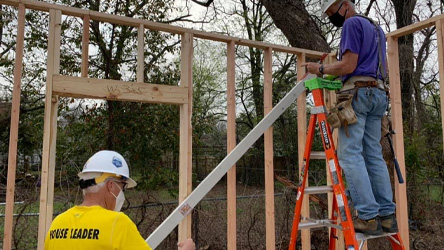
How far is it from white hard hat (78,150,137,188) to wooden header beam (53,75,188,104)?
1141 millimetres

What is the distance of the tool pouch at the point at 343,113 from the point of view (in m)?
2.29

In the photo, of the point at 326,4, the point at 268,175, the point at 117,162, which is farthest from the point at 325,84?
the point at 117,162

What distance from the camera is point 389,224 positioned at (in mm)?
2340

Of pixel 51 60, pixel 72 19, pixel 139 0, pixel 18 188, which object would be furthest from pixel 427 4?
pixel 18 188

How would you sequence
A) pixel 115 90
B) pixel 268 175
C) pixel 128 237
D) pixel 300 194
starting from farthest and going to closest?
pixel 268 175, pixel 300 194, pixel 115 90, pixel 128 237

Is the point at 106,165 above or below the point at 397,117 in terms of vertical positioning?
below

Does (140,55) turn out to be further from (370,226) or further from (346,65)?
(370,226)

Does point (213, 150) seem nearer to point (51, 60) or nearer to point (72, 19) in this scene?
point (72, 19)

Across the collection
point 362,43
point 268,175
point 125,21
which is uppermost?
point 125,21

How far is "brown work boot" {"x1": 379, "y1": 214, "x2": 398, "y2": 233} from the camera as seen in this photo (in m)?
2.32

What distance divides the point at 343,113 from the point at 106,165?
62.5 inches

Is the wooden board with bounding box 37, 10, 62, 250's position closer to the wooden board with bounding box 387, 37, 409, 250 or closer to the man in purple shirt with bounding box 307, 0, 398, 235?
the man in purple shirt with bounding box 307, 0, 398, 235

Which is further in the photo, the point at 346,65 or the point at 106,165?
the point at 346,65

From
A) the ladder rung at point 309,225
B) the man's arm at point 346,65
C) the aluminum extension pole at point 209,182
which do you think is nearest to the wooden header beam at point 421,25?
the aluminum extension pole at point 209,182
